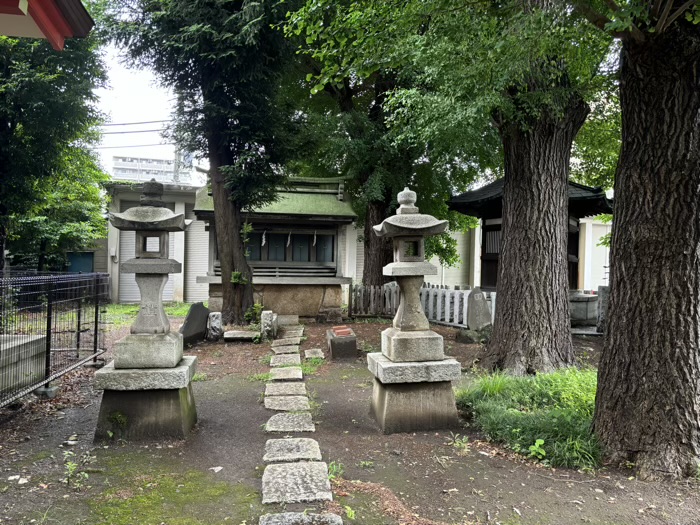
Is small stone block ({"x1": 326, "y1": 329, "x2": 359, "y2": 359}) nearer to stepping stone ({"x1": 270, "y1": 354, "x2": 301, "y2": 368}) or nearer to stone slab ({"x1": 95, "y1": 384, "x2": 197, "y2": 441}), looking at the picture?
stepping stone ({"x1": 270, "y1": 354, "x2": 301, "y2": 368})

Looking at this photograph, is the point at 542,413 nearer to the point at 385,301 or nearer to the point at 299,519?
the point at 299,519

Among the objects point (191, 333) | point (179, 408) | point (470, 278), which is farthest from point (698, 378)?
point (470, 278)

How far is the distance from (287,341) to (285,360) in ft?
4.92

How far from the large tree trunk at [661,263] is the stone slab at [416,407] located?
1.50 m

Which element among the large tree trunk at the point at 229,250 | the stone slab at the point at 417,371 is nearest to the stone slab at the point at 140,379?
the stone slab at the point at 417,371

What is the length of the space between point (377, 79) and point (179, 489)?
11899 millimetres

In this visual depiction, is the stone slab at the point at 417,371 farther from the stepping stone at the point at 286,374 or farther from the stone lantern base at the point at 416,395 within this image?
the stepping stone at the point at 286,374

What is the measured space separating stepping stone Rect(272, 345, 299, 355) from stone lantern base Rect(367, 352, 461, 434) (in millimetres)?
3963

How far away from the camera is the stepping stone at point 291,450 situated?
372 centimetres

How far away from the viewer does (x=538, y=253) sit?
6129mm

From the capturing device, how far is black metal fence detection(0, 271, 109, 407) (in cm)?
482

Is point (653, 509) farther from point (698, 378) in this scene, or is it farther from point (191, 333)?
point (191, 333)

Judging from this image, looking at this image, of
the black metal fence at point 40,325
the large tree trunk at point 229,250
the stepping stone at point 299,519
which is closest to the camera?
the stepping stone at point 299,519

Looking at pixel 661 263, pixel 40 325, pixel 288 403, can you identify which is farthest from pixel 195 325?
pixel 661 263
